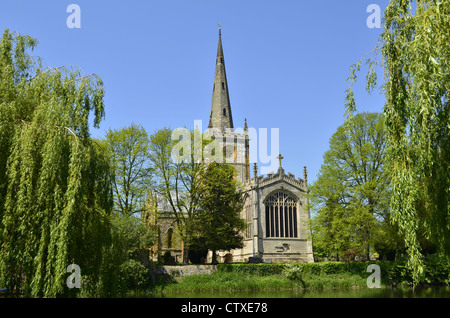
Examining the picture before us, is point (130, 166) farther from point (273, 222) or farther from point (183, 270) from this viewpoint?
point (273, 222)

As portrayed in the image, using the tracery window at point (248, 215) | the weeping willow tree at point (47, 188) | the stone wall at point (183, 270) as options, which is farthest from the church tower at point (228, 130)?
the weeping willow tree at point (47, 188)

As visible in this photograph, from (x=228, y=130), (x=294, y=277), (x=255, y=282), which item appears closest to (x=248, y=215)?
(x=228, y=130)

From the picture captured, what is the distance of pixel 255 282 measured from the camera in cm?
2811

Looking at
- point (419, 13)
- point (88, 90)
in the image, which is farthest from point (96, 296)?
point (419, 13)

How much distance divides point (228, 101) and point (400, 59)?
161 ft

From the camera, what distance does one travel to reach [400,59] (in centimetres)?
1011

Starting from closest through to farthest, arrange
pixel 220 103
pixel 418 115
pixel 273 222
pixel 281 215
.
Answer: pixel 418 115 < pixel 273 222 < pixel 281 215 < pixel 220 103

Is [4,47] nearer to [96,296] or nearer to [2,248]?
[2,248]

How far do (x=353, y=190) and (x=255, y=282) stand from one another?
930cm

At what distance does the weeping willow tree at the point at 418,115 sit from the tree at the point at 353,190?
1666 centimetres

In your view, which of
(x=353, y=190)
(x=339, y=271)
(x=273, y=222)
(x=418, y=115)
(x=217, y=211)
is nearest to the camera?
(x=418, y=115)

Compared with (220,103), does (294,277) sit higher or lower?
lower

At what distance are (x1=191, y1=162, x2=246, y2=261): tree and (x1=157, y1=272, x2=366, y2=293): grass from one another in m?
2.96

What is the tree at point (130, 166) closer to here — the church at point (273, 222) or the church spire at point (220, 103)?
the church at point (273, 222)
